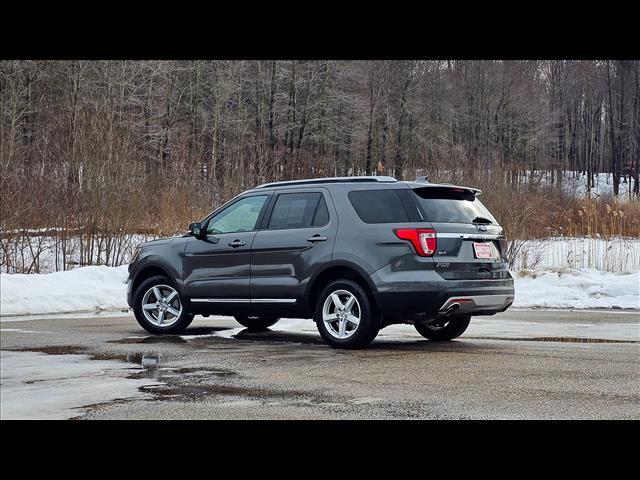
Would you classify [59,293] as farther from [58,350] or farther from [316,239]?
[316,239]

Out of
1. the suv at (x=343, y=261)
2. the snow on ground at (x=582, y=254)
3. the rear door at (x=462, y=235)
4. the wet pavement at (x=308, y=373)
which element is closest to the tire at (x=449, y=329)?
the suv at (x=343, y=261)

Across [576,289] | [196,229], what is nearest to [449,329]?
[196,229]

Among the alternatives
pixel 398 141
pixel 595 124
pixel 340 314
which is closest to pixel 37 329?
pixel 340 314

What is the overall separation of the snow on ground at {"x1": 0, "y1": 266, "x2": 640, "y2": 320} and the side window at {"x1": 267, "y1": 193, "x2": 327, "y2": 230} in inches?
216

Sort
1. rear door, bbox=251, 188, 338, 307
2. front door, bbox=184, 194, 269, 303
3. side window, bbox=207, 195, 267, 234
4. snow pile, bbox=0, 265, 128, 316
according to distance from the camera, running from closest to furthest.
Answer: rear door, bbox=251, 188, 338, 307
front door, bbox=184, 194, 269, 303
side window, bbox=207, 195, 267, 234
snow pile, bbox=0, 265, 128, 316

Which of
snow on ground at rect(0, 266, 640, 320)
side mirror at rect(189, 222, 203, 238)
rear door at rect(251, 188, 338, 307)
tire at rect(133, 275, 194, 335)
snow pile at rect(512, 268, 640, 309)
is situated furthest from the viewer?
snow pile at rect(512, 268, 640, 309)

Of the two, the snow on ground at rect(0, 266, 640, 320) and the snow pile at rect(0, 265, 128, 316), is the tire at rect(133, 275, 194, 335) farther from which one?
the snow pile at rect(0, 265, 128, 316)

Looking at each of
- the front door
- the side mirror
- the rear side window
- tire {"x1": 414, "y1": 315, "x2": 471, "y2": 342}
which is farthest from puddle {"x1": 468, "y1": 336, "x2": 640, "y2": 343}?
the side mirror

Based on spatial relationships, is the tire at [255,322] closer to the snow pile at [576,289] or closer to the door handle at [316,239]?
the door handle at [316,239]

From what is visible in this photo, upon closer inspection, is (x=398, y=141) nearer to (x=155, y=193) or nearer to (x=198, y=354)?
(x=155, y=193)

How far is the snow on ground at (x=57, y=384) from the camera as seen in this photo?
7.27 m

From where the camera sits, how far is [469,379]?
9.02 metres

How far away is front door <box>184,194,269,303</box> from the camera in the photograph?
12.3 meters
